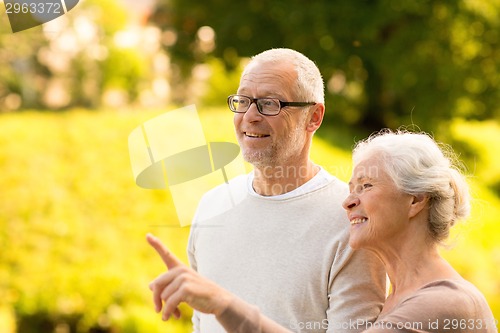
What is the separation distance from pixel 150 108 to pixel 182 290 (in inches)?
347

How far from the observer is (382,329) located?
127 centimetres

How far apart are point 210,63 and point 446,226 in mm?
12057

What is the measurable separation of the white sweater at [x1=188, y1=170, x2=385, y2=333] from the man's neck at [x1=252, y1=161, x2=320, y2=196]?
0.9 inches

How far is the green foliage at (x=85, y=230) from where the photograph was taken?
4461mm

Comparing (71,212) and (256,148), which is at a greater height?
(256,148)

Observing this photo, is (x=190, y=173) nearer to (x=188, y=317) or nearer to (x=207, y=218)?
(x=207, y=218)

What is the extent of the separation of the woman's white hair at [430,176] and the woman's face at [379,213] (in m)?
0.02

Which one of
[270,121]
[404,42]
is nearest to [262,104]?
[270,121]

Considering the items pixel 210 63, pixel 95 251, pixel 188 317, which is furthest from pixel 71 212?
pixel 210 63

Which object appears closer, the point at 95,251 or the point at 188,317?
the point at 188,317

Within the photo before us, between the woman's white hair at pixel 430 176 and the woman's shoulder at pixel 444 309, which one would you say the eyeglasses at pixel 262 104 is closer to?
the woman's white hair at pixel 430 176

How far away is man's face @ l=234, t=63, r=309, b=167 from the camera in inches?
63.6

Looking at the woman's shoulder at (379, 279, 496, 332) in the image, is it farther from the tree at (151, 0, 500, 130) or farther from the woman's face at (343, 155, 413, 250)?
the tree at (151, 0, 500, 130)

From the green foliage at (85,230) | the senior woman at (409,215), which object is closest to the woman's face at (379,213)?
the senior woman at (409,215)
